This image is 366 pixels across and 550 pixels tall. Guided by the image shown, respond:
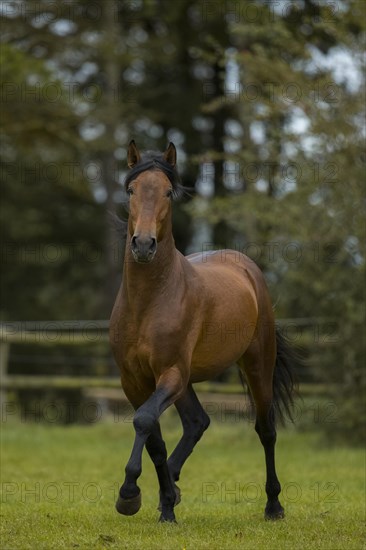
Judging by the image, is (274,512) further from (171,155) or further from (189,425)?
(171,155)

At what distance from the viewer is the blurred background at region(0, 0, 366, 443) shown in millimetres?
13172

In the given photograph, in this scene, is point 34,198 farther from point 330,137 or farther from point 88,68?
point 330,137

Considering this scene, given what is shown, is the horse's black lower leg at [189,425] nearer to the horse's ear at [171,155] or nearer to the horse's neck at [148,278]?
the horse's neck at [148,278]

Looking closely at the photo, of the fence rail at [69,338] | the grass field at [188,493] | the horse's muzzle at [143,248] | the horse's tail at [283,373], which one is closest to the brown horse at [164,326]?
the horse's muzzle at [143,248]

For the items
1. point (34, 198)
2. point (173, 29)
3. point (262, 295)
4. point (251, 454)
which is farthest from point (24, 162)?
point (262, 295)

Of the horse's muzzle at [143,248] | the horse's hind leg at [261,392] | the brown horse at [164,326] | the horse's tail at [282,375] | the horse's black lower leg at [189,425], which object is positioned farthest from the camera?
the horse's tail at [282,375]

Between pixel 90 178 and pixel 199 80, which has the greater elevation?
pixel 199 80

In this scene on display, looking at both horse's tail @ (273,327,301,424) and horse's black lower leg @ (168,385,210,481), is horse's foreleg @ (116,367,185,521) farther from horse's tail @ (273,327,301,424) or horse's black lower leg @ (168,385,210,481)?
horse's tail @ (273,327,301,424)

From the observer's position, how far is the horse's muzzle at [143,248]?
Result: 579 centimetres

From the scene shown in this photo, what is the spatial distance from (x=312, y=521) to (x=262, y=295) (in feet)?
6.14

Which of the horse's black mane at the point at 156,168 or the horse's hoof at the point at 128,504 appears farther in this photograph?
the horse's black mane at the point at 156,168

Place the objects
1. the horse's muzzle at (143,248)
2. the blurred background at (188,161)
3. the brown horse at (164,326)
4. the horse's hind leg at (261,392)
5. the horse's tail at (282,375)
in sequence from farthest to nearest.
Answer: the blurred background at (188,161), the horse's tail at (282,375), the horse's hind leg at (261,392), the brown horse at (164,326), the horse's muzzle at (143,248)

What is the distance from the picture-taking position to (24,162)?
77.8ft

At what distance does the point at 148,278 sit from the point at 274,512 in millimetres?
2103
